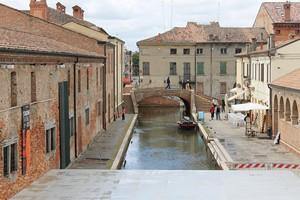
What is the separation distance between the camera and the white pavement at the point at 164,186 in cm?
1706

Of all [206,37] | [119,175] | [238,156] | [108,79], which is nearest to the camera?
[119,175]

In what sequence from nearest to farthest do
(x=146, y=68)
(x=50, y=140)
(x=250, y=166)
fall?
(x=50, y=140) → (x=250, y=166) → (x=146, y=68)

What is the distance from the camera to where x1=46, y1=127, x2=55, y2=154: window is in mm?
23445

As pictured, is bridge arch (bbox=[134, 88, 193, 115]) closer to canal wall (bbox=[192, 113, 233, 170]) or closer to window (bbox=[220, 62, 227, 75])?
window (bbox=[220, 62, 227, 75])

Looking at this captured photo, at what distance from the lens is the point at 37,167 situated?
21.3 meters

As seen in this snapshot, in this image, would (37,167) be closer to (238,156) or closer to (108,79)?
(238,156)

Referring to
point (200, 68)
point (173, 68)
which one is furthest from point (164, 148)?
point (200, 68)

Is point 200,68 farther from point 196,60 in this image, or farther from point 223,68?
point 223,68

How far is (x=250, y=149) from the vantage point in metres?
33.6

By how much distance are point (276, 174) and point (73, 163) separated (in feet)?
37.2

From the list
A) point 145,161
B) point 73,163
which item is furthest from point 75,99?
point 145,161

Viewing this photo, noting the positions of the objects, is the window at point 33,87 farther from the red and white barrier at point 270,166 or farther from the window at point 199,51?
the window at point 199,51

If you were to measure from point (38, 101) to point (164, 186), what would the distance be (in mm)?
6345

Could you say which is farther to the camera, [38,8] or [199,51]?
[199,51]
